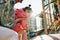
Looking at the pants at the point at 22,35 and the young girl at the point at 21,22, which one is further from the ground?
the young girl at the point at 21,22

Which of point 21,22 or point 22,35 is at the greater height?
Result: point 21,22

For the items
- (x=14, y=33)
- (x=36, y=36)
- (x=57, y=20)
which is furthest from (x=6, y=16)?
(x=57, y=20)

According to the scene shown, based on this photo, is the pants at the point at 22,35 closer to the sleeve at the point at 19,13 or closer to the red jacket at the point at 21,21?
the red jacket at the point at 21,21

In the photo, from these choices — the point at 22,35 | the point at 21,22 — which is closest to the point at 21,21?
the point at 21,22

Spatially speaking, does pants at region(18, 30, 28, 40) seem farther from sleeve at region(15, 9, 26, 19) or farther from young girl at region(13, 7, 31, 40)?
sleeve at region(15, 9, 26, 19)

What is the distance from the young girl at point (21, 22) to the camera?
1.35 metres

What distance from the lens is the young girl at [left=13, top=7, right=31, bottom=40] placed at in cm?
135

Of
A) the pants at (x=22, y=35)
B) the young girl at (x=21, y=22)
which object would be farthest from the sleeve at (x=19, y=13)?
the pants at (x=22, y=35)

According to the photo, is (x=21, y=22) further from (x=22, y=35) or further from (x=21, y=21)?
(x=22, y=35)

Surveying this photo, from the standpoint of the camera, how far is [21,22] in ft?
4.51

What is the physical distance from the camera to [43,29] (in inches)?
56.7

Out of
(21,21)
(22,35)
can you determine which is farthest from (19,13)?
(22,35)

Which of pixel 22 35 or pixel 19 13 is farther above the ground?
pixel 19 13

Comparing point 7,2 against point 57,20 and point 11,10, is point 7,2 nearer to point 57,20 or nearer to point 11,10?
point 11,10
